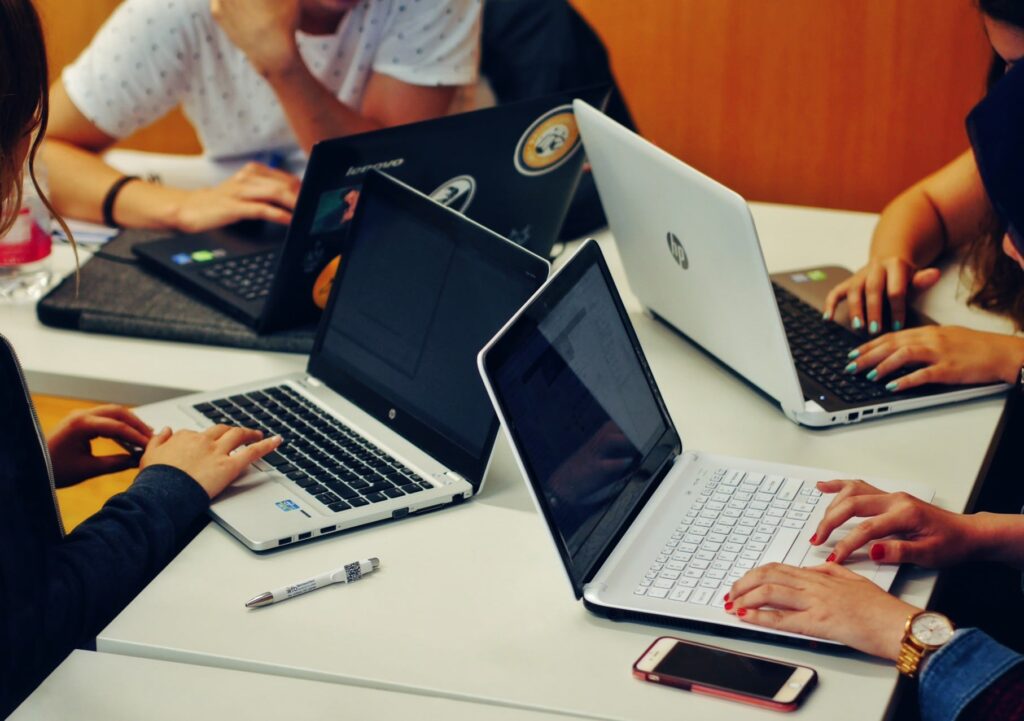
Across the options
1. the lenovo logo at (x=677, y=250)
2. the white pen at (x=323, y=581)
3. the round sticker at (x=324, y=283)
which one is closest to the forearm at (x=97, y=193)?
the round sticker at (x=324, y=283)

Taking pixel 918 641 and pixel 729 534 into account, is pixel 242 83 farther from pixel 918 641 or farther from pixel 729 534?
→ pixel 918 641

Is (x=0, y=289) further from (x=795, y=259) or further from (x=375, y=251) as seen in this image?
(x=795, y=259)

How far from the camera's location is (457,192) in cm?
144

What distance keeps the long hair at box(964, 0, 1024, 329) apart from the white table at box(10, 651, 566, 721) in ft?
3.06

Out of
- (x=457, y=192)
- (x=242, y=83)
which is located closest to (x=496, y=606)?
(x=457, y=192)

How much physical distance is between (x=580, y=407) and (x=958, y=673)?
0.36m

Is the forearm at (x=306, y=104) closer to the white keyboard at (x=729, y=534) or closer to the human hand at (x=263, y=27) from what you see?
the human hand at (x=263, y=27)

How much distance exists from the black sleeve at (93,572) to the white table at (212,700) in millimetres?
48

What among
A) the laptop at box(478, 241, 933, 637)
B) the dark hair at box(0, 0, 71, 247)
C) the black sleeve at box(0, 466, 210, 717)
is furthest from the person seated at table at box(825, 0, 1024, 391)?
the dark hair at box(0, 0, 71, 247)

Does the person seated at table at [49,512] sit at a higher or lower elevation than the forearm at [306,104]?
lower

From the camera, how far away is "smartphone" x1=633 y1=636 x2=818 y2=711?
2.80 ft

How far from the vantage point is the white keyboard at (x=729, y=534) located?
976 millimetres

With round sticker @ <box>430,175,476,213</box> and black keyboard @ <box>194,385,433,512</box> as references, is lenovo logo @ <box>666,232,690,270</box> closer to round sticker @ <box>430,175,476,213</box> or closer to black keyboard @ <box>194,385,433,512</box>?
round sticker @ <box>430,175,476,213</box>

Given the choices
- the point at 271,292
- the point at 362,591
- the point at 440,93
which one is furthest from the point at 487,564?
the point at 440,93
